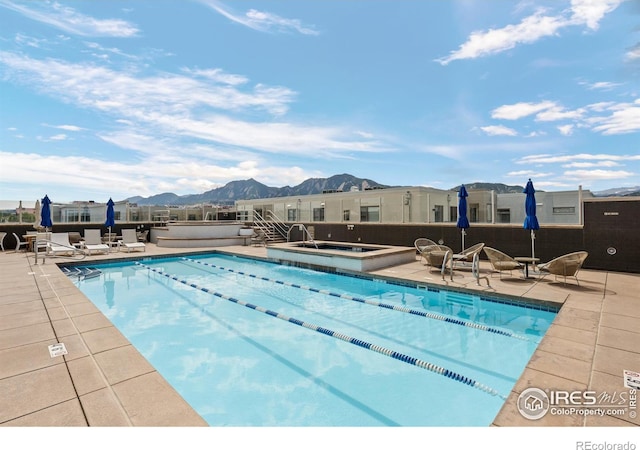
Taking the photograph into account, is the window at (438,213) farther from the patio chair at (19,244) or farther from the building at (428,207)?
the patio chair at (19,244)

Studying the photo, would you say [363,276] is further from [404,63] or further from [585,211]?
[404,63]

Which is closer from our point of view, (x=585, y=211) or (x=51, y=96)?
(x=585, y=211)

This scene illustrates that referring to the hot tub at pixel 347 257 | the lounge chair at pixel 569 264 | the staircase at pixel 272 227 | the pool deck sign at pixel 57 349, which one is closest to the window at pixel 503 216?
the hot tub at pixel 347 257

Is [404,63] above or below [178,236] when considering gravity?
above

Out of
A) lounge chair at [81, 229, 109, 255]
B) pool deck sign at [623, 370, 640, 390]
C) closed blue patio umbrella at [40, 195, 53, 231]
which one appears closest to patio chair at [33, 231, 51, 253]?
closed blue patio umbrella at [40, 195, 53, 231]

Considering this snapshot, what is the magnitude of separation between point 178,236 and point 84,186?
14837mm

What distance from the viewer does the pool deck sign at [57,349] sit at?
10.6 ft

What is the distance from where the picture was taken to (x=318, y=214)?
15328mm

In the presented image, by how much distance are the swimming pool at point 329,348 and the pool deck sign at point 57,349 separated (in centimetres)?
102

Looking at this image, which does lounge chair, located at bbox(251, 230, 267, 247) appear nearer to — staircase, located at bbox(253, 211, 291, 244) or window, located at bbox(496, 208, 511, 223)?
staircase, located at bbox(253, 211, 291, 244)
